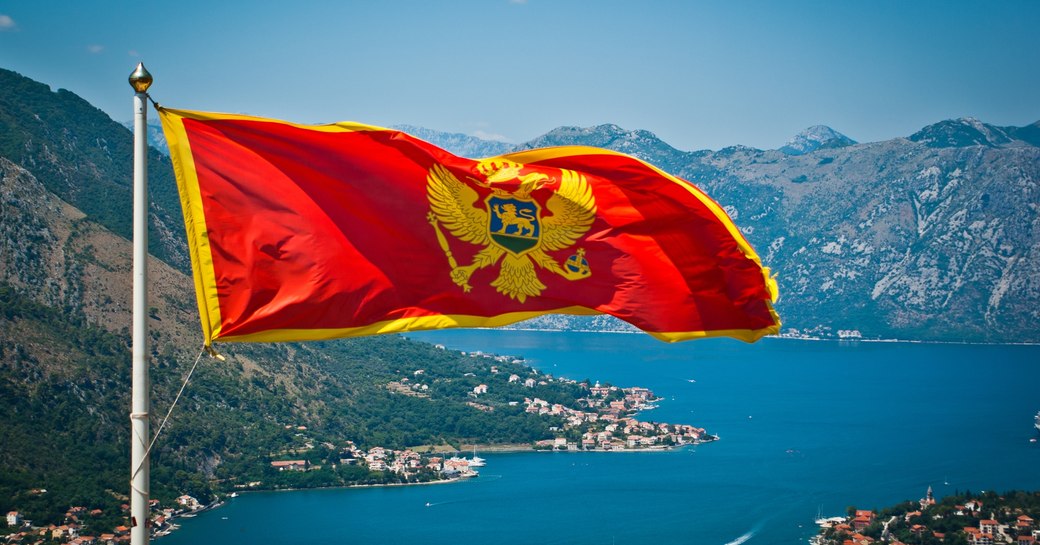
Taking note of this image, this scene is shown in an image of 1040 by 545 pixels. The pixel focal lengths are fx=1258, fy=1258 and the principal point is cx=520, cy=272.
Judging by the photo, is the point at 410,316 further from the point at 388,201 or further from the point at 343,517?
the point at 343,517

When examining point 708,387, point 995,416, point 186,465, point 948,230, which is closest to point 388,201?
point 186,465

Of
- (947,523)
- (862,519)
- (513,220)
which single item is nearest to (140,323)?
(513,220)

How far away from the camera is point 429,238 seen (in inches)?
263

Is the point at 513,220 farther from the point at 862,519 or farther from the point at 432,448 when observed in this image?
the point at 432,448

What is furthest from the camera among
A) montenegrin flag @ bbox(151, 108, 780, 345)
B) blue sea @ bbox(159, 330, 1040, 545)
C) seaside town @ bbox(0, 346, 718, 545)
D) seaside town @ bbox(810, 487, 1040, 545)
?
blue sea @ bbox(159, 330, 1040, 545)

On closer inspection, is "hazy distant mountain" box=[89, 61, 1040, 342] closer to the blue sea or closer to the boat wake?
the blue sea

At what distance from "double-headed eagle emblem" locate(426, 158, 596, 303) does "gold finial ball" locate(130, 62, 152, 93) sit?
Answer: 188 cm

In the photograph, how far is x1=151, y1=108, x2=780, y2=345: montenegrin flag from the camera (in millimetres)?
5930

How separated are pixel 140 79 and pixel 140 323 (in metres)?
1.00

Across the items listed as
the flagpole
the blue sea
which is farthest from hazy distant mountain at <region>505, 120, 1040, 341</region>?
the flagpole

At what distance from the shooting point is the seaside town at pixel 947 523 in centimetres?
3909

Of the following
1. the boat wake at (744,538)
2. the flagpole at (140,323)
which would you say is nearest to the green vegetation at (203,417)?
the boat wake at (744,538)

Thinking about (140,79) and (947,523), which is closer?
(140,79)

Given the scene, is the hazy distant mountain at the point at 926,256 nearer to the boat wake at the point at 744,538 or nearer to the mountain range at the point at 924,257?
the mountain range at the point at 924,257
